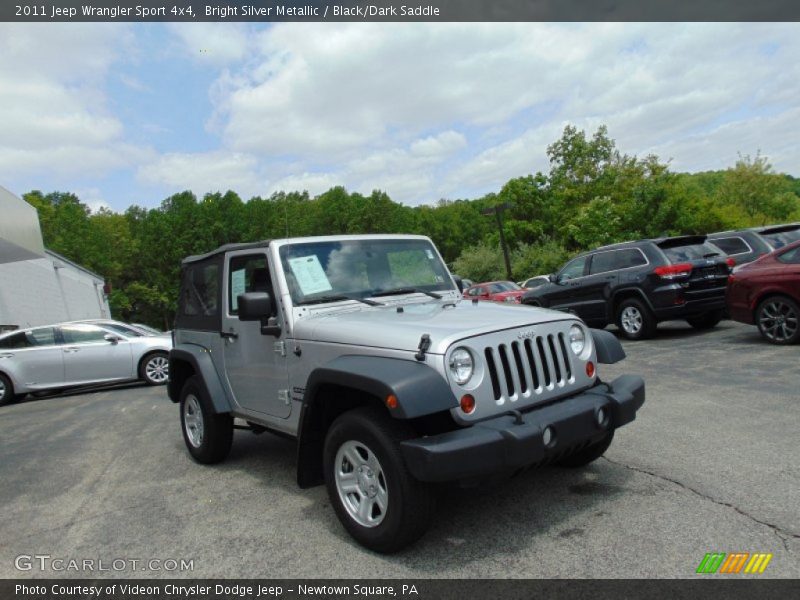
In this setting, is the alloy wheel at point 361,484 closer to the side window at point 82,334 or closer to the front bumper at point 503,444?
the front bumper at point 503,444

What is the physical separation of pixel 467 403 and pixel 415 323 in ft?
2.12

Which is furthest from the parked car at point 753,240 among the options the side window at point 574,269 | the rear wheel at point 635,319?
the side window at point 574,269

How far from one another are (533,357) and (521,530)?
99 centimetres

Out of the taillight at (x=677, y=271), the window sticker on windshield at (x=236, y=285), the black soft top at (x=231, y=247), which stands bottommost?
the taillight at (x=677, y=271)

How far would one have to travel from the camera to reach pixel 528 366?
3682mm

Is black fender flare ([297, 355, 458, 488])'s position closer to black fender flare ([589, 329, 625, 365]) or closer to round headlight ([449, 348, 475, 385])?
round headlight ([449, 348, 475, 385])

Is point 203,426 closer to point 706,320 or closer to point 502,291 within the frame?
point 706,320

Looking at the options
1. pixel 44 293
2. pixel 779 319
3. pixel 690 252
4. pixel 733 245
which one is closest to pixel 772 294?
pixel 779 319

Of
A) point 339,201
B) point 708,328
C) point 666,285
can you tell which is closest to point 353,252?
point 666,285

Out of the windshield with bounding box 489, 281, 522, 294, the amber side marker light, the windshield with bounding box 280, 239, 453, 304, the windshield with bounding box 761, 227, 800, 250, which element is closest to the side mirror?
the windshield with bounding box 280, 239, 453, 304

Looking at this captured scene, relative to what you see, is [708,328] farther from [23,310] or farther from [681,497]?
[23,310]

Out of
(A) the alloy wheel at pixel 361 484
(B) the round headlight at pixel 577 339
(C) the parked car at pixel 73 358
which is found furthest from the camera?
(C) the parked car at pixel 73 358

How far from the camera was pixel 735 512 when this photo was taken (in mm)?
3688

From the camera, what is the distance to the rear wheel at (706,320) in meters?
11.9
